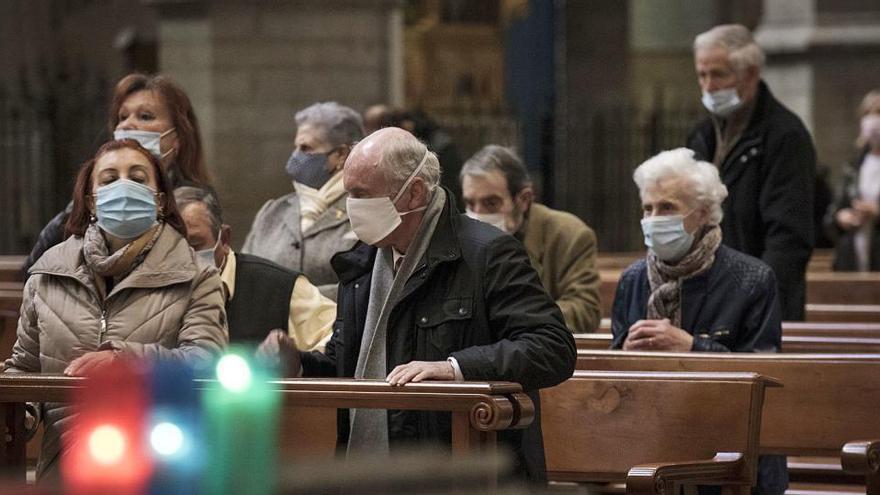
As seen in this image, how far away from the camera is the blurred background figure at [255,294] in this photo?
6500 millimetres

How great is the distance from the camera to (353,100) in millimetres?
14531

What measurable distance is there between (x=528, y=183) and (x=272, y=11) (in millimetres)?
6841

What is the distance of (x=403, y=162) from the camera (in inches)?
202

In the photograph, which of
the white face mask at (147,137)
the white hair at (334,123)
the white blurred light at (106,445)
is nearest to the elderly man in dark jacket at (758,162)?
the white hair at (334,123)

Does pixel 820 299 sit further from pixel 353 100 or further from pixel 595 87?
pixel 595 87

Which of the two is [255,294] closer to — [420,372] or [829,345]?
[420,372]

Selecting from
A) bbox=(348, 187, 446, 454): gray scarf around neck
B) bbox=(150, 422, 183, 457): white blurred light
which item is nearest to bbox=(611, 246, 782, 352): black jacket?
bbox=(348, 187, 446, 454): gray scarf around neck

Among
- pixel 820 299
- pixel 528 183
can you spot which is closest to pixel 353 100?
pixel 820 299

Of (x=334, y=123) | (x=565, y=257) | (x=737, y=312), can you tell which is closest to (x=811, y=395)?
(x=737, y=312)

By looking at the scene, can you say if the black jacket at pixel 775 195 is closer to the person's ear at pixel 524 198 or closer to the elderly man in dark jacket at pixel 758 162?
the elderly man in dark jacket at pixel 758 162

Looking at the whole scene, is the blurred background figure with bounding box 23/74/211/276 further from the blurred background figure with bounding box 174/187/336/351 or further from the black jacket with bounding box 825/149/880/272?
the black jacket with bounding box 825/149/880/272

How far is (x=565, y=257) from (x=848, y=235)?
186 inches

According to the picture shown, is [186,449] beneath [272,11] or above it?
beneath

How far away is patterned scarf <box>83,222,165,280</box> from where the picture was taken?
5535 millimetres
